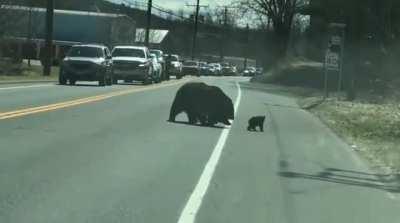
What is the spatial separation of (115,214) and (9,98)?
1661 centimetres

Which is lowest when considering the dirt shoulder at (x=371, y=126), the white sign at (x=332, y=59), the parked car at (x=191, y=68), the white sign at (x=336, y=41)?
the parked car at (x=191, y=68)

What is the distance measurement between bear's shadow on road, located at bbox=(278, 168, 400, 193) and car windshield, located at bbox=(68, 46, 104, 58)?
88.3 ft

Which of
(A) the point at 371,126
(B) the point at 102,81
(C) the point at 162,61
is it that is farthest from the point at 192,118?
(C) the point at 162,61

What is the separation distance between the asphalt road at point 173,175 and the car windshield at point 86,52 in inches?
744

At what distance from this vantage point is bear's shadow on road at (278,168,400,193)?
11.6 metres

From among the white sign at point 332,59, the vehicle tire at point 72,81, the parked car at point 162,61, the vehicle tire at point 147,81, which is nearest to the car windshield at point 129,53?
the vehicle tire at point 147,81

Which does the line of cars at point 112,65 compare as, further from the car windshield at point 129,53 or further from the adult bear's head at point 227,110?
the adult bear's head at point 227,110

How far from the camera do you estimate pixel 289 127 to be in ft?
70.7

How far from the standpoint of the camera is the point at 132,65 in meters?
43.6

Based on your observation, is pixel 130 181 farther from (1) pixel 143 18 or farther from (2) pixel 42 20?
(1) pixel 143 18

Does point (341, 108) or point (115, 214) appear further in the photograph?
point (341, 108)

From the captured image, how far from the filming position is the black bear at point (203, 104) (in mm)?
18875

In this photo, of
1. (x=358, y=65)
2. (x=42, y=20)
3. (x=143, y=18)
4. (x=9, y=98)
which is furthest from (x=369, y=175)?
(x=143, y=18)

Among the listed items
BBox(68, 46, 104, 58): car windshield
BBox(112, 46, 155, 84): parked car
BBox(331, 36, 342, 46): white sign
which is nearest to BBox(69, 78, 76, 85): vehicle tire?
BBox(68, 46, 104, 58): car windshield
